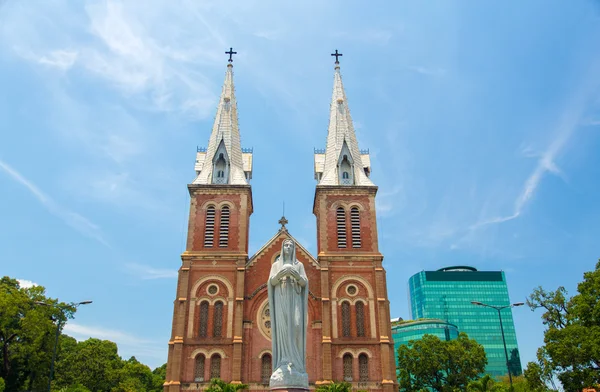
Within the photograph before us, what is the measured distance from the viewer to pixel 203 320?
114 feet

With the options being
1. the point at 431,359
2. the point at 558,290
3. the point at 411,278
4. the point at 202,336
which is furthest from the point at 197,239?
the point at 411,278

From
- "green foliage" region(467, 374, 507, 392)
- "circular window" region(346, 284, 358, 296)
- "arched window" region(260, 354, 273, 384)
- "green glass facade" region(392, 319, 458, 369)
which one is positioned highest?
"green glass facade" region(392, 319, 458, 369)

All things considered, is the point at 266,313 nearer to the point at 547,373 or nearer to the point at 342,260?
the point at 342,260

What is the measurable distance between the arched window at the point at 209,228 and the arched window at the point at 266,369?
8.88 meters

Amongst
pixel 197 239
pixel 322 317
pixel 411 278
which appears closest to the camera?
pixel 322 317

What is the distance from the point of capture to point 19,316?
3269 cm

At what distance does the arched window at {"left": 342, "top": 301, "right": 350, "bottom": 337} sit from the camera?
34.9m

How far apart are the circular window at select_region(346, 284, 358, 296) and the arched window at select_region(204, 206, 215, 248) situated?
33.6 feet

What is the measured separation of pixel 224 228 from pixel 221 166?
5788 millimetres

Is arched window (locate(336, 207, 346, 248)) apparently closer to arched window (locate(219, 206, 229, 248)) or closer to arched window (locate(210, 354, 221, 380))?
arched window (locate(219, 206, 229, 248))

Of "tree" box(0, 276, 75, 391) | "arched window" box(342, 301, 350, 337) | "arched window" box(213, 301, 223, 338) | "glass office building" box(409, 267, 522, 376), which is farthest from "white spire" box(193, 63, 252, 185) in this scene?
"glass office building" box(409, 267, 522, 376)

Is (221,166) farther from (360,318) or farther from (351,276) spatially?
(360,318)

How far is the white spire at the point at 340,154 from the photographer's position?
4103cm

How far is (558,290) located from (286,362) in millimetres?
20542
